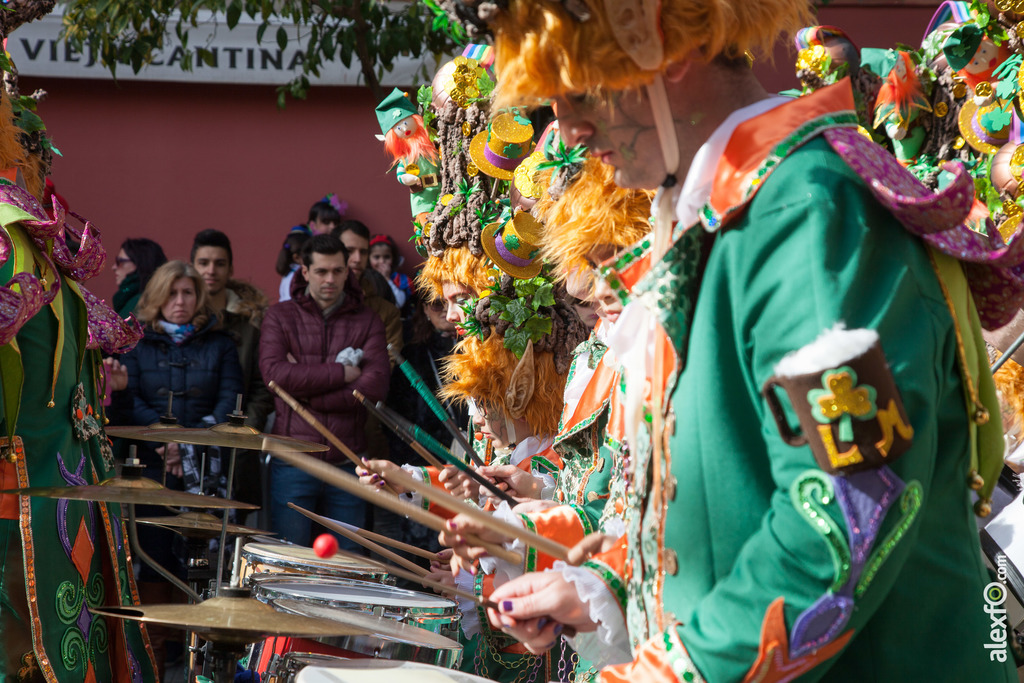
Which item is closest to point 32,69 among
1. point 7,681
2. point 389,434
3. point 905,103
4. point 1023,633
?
point 389,434

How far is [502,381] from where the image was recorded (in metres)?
3.92

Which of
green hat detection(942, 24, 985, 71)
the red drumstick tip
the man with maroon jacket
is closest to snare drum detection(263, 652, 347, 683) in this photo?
the red drumstick tip

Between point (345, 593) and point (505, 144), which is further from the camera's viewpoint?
point (505, 144)

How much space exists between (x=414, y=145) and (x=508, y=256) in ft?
2.60

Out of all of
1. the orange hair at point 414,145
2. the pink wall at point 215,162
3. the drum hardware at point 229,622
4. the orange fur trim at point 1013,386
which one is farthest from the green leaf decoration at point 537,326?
the pink wall at point 215,162

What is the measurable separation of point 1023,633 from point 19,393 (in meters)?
2.93

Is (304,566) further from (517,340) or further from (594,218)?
(594,218)

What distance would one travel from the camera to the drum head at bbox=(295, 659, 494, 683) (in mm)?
2246

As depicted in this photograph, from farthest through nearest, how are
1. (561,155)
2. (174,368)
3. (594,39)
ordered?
(174,368), (561,155), (594,39)

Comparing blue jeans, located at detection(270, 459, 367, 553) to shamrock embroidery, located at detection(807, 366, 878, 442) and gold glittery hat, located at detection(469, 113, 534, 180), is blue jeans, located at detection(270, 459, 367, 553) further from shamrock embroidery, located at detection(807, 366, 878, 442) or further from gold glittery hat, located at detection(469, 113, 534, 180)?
shamrock embroidery, located at detection(807, 366, 878, 442)

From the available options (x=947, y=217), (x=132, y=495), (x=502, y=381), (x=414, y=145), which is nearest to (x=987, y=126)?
(x=502, y=381)

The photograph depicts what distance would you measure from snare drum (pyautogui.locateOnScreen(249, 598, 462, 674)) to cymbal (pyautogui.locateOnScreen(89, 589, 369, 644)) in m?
0.41

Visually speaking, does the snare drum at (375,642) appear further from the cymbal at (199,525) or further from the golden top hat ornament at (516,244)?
the golden top hat ornament at (516,244)

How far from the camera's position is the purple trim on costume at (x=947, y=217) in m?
1.33
